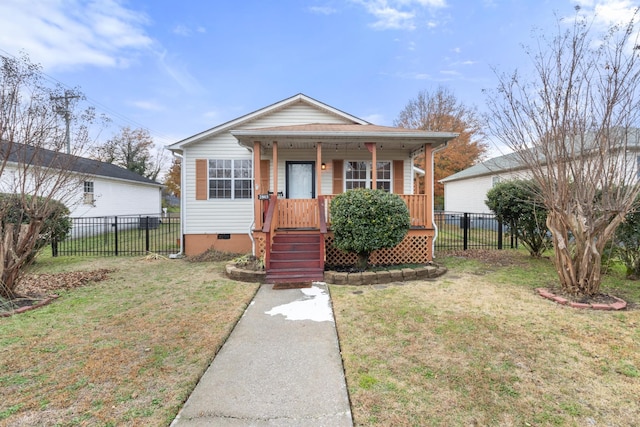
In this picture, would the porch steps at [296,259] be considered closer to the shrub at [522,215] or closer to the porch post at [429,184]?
the porch post at [429,184]

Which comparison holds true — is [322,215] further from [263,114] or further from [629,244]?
[629,244]

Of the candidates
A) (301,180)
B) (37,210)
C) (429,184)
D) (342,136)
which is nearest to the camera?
(37,210)

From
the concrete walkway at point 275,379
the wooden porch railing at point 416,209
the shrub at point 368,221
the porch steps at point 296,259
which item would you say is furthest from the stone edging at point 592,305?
the porch steps at point 296,259

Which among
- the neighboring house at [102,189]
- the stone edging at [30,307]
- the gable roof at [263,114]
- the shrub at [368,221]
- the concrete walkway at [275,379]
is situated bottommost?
the concrete walkway at [275,379]

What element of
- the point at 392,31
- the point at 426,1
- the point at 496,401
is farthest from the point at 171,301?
the point at 392,31

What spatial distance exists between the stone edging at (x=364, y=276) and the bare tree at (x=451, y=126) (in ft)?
65.3

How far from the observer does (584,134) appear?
4742 mm

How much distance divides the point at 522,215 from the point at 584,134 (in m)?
4.35

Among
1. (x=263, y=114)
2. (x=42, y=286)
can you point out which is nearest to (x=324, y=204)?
(x=263, y=114)

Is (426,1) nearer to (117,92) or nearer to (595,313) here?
(595,313)

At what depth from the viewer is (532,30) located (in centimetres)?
536

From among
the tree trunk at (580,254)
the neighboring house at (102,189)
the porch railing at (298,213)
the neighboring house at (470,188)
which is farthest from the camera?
the neighboring house at (470,188)

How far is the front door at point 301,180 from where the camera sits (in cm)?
985

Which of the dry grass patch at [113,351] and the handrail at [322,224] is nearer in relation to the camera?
the dry grass patch at [113,351]
